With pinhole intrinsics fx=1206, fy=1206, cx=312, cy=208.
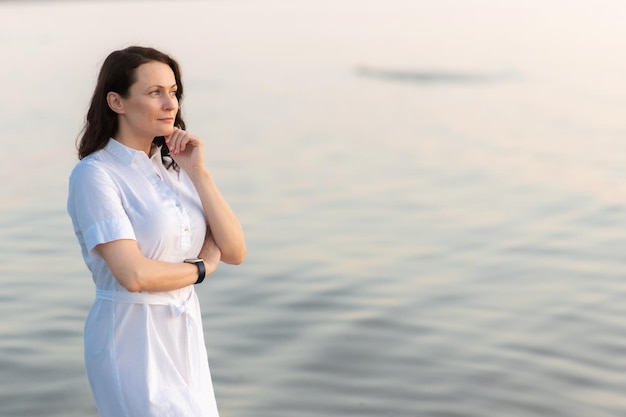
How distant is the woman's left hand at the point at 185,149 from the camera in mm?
3680

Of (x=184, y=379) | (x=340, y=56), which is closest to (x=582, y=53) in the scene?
(x=340, y=56)

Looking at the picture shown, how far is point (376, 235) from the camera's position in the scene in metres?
10.0

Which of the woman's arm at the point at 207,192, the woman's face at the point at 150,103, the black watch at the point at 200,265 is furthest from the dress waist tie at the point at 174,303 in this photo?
the woman's face at the point at 150,103

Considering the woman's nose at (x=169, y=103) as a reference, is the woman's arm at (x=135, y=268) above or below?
below

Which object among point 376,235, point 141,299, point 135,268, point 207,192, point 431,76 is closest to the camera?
point 135,268

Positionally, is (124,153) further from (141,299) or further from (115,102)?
(141,299)

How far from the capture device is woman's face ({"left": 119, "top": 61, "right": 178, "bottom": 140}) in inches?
140

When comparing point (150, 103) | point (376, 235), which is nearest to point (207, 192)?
point (150, 103)

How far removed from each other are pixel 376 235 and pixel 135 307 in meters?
6.56

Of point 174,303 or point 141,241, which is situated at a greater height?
point 141,241

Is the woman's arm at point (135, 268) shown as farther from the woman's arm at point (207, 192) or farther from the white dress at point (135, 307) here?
the woman's arm at point (207, 192)

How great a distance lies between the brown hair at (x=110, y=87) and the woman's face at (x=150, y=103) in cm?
2

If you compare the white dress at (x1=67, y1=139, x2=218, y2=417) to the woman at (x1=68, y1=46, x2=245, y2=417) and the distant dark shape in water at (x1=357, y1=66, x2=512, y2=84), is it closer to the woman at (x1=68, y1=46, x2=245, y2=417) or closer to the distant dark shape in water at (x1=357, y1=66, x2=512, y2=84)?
the woman at (x1=68, y1=46, x2=245, y2=417)

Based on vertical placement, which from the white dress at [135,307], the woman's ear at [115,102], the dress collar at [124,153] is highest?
A: the woman's ear at [115,102]
